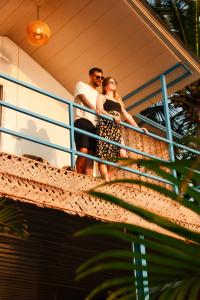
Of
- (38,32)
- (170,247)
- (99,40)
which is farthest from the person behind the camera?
(99,40)

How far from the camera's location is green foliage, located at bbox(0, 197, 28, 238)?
492 centimetres

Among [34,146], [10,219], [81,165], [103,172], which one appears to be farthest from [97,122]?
[10,219]

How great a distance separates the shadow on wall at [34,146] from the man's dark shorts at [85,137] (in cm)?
168

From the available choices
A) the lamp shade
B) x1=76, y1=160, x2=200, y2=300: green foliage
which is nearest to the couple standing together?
the lamp shade

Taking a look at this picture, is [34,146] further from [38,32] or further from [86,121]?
[86,121]

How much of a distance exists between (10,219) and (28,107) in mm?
3976

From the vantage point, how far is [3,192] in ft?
17.3

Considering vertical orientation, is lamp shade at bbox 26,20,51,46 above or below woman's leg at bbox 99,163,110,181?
above

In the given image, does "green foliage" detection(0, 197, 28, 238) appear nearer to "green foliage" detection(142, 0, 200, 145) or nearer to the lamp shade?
the lamp shade

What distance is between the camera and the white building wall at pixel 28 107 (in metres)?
8.87

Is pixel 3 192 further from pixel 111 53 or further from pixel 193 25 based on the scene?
pixel 193 25

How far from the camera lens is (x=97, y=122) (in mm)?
7277

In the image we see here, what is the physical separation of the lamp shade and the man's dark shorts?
74.7 inches

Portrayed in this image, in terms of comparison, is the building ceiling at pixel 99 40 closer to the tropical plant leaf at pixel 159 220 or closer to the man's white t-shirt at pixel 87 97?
the man's white t-shirt at pixel 87 97
